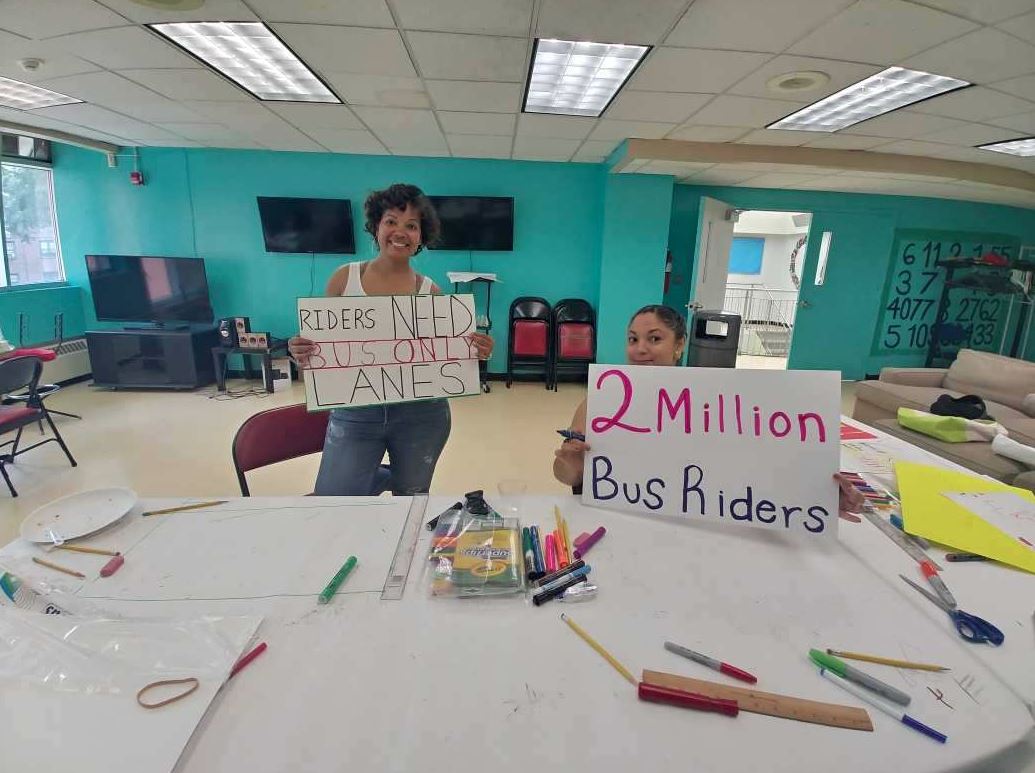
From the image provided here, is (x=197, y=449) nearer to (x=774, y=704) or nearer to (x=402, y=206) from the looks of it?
(x=402, y=206)

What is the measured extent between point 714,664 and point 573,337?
4.31 m

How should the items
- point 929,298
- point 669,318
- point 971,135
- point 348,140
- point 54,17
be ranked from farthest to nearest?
point 929,298 < point 348,140 < point 971,135 < point 54,17 < point 669,318

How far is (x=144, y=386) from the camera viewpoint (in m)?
4.40

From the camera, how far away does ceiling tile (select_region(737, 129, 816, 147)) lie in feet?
11.3

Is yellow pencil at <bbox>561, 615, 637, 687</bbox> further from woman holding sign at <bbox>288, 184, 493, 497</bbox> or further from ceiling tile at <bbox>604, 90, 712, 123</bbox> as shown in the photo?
ceiling tile at <bbox>604, 90, 712, 123</bbox>

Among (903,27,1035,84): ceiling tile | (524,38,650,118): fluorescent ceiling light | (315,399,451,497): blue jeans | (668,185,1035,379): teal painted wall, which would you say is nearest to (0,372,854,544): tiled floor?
(315,399,451,497): blue jeans

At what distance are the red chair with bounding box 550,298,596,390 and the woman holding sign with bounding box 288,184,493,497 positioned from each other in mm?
3428

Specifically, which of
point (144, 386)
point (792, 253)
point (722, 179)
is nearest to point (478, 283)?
point (722, 179)

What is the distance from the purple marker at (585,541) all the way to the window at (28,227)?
6038 millimetres

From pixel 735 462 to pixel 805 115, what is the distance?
11.1 feet

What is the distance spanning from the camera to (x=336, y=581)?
2.45ft

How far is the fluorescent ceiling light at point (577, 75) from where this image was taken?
7.72 ft

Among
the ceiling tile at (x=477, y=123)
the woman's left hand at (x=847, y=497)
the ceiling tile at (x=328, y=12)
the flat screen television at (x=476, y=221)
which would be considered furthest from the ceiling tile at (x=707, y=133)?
the woman's left hand at (x=847, y=497)

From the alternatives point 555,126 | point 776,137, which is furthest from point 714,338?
point 555,126
